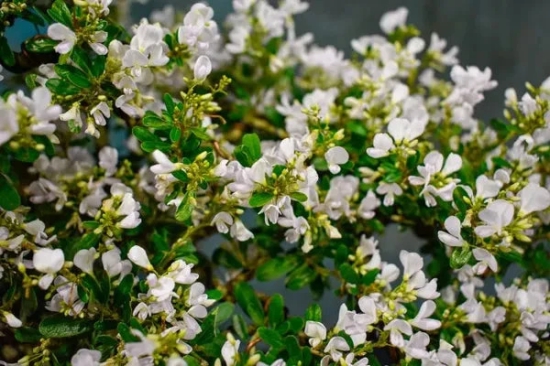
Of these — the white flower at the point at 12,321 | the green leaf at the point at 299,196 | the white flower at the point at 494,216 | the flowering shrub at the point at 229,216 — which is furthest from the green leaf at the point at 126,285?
the white flower at the point at 494,216

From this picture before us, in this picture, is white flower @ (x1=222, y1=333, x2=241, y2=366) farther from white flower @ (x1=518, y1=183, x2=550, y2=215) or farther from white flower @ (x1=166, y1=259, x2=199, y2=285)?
white flower @ (x1=518, y1=183, x2=550, y2=215)

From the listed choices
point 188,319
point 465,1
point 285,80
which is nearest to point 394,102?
point 285,80

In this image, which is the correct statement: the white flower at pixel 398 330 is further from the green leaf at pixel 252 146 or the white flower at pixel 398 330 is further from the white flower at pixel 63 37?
the white flower at pixel 63 37

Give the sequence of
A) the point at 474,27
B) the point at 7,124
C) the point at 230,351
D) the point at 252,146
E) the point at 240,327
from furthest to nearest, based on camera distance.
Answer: the point at 474,27 → the point at 240,327 → the point at 252,146 → the point at 230,351 → the point at 7,124

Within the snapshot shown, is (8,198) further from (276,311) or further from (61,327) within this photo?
(276,311)

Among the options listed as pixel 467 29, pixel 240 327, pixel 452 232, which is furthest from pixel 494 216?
pixel 467 29

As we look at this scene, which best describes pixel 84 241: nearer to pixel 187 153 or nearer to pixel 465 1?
pixel 187 153

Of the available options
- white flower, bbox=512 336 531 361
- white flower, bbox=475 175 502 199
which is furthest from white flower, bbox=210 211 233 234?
white flower, bbox=512 336 531 361
